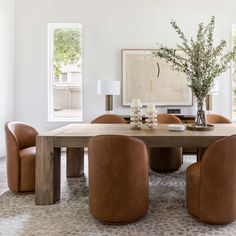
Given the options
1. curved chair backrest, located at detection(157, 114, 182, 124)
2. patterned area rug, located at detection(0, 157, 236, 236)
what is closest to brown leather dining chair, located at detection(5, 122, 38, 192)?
patterned area rug, located at detection(0, 157, 236, 236)

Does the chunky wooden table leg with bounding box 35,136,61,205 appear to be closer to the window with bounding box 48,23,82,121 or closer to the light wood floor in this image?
the light wood floor

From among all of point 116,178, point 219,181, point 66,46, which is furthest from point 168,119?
point 66,46

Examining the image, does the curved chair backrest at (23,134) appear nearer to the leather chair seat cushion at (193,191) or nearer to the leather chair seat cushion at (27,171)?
the leather chair seat cushion at (27,171)

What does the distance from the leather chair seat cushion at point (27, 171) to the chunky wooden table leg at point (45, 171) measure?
1.07 ft

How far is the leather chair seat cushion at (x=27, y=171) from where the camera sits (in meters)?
2.98

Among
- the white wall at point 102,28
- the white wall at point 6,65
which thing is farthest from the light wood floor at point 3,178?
the white wall at point 102,28

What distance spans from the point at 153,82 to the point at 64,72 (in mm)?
1882

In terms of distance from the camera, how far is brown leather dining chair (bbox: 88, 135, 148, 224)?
85.9 inches

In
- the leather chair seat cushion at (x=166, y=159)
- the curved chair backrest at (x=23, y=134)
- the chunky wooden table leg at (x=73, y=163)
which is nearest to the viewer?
the curved chair backrest at (x=23, y=134)

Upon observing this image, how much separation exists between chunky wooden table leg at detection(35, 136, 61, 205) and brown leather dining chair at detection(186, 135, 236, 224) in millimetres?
1389

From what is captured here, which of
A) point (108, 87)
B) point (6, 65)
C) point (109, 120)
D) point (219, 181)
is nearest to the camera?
point (219, 181)

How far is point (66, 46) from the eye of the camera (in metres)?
5.77

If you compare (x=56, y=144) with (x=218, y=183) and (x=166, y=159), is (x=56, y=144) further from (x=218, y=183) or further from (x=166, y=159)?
(x=166, y=159)

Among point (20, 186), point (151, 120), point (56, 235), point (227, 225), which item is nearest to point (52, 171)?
point (20, 186)
